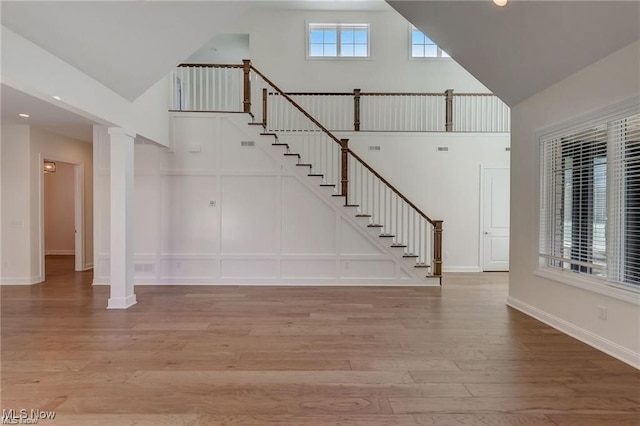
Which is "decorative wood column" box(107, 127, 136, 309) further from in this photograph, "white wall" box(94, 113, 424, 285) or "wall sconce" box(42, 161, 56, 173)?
"wall sconce" box(42, 161, 56, 173)


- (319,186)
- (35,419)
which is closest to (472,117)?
(319,186)

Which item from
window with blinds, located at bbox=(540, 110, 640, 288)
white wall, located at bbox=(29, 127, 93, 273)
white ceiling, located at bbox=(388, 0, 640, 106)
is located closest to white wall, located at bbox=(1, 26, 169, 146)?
white wall, located at bbox=(29, 127, 93, 273)

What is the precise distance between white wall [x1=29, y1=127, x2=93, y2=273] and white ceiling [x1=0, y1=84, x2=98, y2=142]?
5.21 ft

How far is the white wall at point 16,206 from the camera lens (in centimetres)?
630

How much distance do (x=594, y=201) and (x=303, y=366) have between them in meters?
3.55

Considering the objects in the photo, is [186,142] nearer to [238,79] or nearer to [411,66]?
[238,79]

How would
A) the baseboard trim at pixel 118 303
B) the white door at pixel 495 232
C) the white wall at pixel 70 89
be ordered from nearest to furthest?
1. the white wall at pixel 70 89
2. the baseboard trim at pixel 118 303
3. the white door at pixel 495 232

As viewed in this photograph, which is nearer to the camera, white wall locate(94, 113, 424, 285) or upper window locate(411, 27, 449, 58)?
white wall locate(94, 113, 424, 285)

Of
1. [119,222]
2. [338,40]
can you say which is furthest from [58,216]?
[338,40]

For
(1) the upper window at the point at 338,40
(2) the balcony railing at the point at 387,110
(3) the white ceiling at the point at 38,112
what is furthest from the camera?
(1) the upper window at the point at 338,40

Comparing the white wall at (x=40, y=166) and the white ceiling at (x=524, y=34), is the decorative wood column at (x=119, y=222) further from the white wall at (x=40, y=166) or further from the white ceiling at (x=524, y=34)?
the white ceiling at (x=524, y=34)

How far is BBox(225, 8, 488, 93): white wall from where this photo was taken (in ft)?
28.5

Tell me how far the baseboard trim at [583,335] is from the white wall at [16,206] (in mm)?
8448

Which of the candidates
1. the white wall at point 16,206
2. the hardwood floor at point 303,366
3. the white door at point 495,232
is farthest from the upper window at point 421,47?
the white wall at point 16,206
